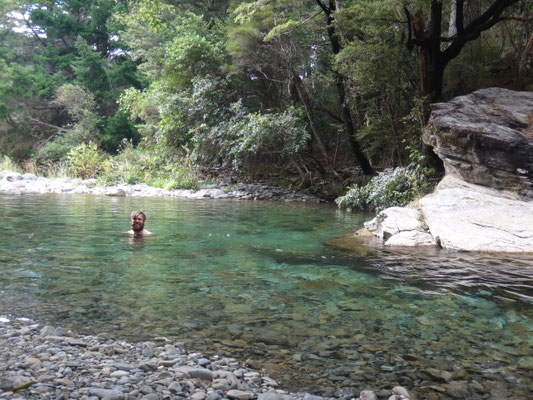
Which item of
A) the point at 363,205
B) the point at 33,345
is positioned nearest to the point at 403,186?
the point at 363,205

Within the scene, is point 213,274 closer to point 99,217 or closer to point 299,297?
point 299,297

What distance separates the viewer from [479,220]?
6.57 m

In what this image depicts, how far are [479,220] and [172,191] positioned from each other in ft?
42.0

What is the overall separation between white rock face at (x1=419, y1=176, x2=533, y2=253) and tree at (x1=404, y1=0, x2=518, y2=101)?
3.73 meters

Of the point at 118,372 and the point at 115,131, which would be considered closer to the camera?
the point at 118,372

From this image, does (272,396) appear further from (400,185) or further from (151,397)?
(400,185)

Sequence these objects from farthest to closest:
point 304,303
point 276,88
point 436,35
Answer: point 276,88 < point 436,35 < point 304,303

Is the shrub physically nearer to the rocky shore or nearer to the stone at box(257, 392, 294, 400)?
the rocky shore

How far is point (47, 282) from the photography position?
13.6 feet

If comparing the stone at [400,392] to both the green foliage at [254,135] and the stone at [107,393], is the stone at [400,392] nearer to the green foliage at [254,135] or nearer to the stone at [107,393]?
the stone at [107,393]

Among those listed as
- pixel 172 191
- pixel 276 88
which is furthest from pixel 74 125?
pixel 276 88

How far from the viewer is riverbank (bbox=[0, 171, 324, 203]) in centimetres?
1571

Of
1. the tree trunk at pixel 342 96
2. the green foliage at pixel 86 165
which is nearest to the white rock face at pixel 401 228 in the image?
the tree trunk at pixel 342 96

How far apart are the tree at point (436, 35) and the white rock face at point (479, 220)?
373 centimetres
